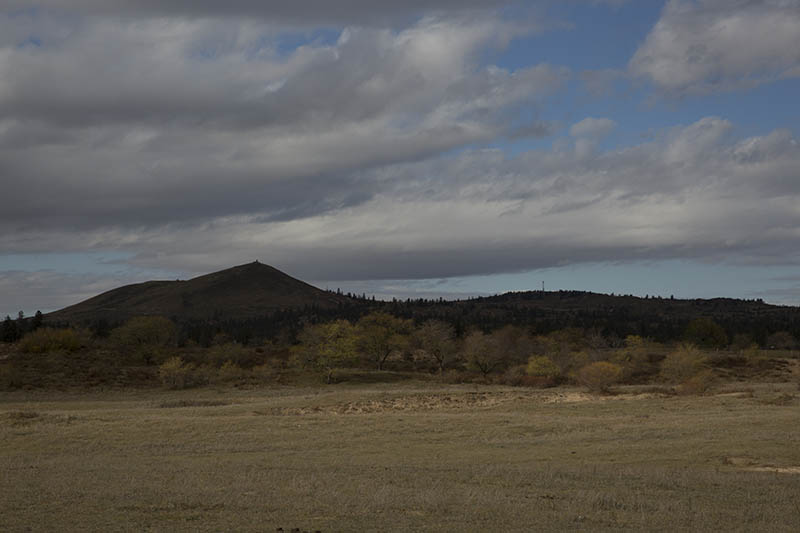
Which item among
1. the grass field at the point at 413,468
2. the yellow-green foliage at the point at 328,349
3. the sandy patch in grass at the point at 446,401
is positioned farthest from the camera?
the yellow-green foliage at the point at 328,349

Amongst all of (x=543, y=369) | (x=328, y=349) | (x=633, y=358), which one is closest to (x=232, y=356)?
(x=328, y=349)

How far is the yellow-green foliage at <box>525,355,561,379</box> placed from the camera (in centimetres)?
7519

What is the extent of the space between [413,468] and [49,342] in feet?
272

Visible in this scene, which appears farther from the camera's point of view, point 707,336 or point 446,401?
point 707,336

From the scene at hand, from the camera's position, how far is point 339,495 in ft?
54.7

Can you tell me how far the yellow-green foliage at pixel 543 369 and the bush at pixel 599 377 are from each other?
812cm

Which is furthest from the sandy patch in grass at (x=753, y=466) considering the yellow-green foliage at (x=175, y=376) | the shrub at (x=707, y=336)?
the shrub at (x=707, y=336)

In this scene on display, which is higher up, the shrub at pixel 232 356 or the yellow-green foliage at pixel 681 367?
the shrub at pixel 232 356

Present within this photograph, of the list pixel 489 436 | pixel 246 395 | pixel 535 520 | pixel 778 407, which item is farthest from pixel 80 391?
pixel 535 520

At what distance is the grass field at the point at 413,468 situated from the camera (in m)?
14.1

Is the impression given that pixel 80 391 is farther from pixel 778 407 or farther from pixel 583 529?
pixel 583 529

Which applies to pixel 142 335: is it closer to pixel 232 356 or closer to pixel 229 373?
pixel 232 356

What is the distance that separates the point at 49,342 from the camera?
92.8 m

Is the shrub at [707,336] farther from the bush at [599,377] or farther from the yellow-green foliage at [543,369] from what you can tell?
the bush at [599,377]
